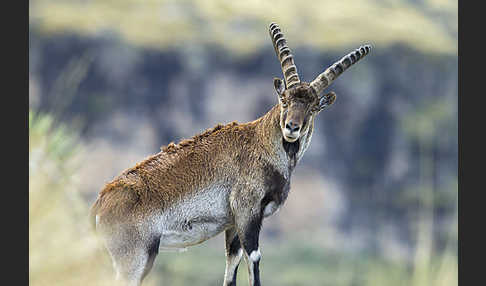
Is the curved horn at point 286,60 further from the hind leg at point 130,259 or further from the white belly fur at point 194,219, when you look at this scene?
the hind leg at point 130,259

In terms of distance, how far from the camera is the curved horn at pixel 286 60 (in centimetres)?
1073

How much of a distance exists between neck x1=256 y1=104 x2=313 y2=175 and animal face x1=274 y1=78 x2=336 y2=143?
260 millimetres

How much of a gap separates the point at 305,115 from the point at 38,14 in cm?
4797

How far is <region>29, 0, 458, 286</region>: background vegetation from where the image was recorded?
47219 mm

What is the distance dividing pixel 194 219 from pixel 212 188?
19.6 inches

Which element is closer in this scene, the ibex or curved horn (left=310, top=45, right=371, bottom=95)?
the ibex

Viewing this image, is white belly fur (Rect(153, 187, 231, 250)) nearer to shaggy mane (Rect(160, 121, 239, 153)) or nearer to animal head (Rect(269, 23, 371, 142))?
shaggy mane (Rect(160, 121, 239, 153))

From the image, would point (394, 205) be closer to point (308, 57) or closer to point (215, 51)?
point (308, 57)

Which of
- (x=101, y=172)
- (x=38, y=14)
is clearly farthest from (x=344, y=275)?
(x=38, y=14)

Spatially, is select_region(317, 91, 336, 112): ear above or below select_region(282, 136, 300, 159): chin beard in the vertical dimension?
above

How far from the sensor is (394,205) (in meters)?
51.1

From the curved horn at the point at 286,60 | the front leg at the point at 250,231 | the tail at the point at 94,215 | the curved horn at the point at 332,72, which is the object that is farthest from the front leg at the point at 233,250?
the curved horn at the point at 332,72

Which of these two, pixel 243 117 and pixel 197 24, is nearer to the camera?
pixel 243 117

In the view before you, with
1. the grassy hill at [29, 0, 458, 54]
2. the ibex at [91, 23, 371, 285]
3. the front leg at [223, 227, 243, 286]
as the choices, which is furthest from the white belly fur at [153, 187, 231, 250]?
the grassy hill at [29, 0, 458, 54]
